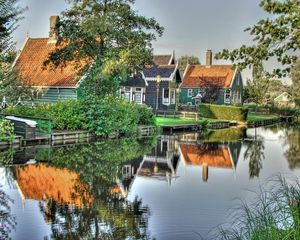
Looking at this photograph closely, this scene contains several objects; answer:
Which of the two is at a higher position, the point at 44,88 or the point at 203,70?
the point at 203,70

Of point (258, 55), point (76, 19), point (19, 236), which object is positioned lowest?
point (19, 236)

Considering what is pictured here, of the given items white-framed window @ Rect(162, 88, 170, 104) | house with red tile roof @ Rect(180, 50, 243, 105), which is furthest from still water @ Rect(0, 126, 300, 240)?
house with red tile roof @ Rect(180, 50, 243, 105)

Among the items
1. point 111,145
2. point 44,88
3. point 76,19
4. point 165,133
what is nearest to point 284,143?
point 165,133

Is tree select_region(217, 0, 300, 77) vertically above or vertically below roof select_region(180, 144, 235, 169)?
above

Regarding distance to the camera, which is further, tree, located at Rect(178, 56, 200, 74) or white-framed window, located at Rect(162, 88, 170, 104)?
tree, located at Rect(178, 56, 200, 74)

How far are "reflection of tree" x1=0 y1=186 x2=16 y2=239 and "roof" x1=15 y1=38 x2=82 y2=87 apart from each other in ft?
78.8

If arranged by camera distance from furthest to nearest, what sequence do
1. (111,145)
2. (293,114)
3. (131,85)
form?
(293,114) → (131,85) → (111,145)

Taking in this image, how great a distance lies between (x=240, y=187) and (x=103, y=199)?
4713 mm

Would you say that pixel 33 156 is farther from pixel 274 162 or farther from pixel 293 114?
pixel 293 114

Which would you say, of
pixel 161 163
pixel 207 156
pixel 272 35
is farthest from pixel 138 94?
pixel 272 35

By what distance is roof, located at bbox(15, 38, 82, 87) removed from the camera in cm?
3666

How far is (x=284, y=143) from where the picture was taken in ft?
97.5

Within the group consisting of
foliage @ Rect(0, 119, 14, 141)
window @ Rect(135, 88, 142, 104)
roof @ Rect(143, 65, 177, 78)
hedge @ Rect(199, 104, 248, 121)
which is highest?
roof @ Rect(143, 65, 177, 78)

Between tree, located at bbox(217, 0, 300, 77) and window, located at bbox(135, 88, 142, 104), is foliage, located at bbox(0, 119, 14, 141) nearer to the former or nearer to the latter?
tree, located at bbox(217, 0, 300, 77)
